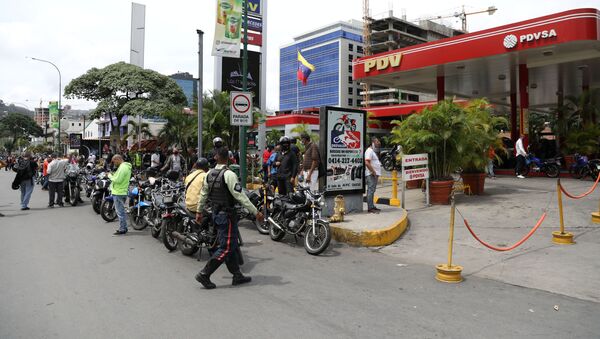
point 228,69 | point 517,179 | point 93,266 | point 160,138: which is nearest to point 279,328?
point 93,266

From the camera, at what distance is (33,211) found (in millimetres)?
12875

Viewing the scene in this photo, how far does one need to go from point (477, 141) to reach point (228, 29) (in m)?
7.52

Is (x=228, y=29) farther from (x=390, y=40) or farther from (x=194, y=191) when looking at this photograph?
(x=390, y=40)

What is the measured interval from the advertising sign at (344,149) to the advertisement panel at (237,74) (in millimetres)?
9348

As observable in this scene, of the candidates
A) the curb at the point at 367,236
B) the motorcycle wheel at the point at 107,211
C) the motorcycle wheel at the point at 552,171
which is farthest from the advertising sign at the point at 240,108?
the motorcycle wheel at the point at 552,171

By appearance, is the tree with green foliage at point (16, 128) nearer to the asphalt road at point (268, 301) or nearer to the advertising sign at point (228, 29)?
the advertising sign at point (228, 29)

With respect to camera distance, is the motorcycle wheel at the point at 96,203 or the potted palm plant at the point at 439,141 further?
the motorcycle wheel at the point at 96,203

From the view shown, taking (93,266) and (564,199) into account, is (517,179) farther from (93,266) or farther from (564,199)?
(93,266)

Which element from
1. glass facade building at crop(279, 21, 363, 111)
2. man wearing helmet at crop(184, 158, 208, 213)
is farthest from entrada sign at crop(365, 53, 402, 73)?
glass facade building at crop(279, 21, 363, 111)

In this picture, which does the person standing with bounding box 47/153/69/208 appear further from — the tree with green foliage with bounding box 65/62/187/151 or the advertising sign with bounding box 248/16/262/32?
the tree with green foliage with bounding box 65/62/187/151

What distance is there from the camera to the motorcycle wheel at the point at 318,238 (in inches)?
288

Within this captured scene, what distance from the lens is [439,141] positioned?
37.8 ft

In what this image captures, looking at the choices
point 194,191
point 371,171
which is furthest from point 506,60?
point 194,191

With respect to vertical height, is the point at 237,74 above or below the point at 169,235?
above
